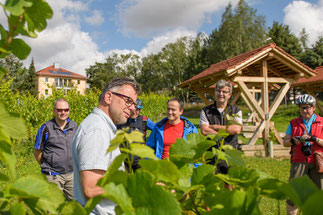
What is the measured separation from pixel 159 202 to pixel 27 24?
384mm

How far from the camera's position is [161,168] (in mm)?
Answer: 454

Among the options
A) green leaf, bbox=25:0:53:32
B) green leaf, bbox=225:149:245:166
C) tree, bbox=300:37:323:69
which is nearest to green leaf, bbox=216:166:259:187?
green leaf, bbox=225:149:245:166

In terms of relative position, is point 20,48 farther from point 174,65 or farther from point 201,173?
point 174,65

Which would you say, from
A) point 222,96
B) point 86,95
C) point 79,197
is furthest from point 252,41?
point 79,197

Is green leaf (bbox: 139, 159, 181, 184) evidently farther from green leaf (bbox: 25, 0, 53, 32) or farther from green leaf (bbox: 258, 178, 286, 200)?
green leaf (bbox: 25, 0, 53, 32)

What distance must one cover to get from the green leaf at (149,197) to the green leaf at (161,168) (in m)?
0.03

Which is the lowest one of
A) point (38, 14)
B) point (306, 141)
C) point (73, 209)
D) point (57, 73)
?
point (306, 141)

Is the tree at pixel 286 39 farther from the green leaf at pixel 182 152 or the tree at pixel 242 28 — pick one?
the green leaf at pixel 182 152

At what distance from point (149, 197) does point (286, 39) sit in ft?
133

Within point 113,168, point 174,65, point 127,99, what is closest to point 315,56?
point 174,65

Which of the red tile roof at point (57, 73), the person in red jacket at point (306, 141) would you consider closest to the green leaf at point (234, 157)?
the person in red jacket at point (306, 141)

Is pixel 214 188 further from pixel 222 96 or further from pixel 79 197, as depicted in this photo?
pixel 222 96

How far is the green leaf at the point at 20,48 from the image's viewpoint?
1.64ft

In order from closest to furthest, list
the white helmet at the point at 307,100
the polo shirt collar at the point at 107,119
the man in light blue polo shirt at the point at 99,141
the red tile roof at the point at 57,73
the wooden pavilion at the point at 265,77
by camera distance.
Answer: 1. the man in light blue polo shirt at the point at 99,141
2. the polo shirt collar at the point at 107,119
3. the white helmet at the point at 307,100
4. the wooden pavilion at the point at 265,77
5. the red tile roof at the point at 57,73
